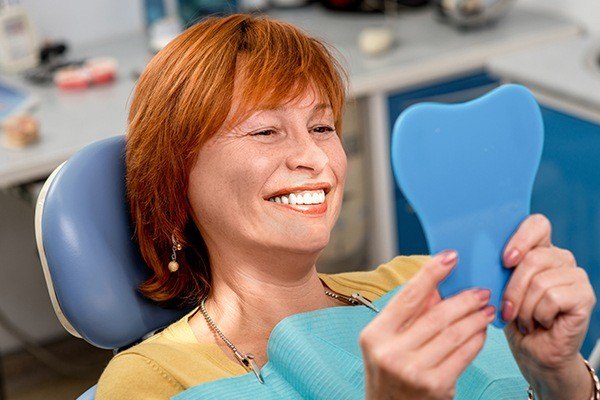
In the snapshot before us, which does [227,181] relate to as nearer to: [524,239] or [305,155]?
[305,155]

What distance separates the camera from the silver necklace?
4.72ft

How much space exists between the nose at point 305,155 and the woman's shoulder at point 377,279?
0.96 feet

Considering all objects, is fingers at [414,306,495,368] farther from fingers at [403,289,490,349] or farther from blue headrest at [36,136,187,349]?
blue headrest at [36,136,187,349]

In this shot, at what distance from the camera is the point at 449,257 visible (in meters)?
1.13

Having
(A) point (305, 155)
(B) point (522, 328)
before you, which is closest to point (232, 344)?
(A) point (305, 155)

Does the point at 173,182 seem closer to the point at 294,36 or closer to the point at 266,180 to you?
the point at 266,180

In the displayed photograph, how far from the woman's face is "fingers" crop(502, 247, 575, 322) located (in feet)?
0.89

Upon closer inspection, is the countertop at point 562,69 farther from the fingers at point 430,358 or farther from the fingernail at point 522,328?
the fingers at point 430,358

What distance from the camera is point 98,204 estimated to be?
1.55 m

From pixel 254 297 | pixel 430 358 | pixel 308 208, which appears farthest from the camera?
pixel 254 297

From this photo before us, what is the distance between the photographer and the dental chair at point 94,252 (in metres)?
1.51

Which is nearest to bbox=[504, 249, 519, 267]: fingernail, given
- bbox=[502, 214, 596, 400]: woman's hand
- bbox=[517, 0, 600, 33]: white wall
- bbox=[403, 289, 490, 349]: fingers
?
bbox=[502, 214, 596, 400]: woman's hand

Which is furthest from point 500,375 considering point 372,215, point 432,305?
point 372,215

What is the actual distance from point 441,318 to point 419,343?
39 mm
